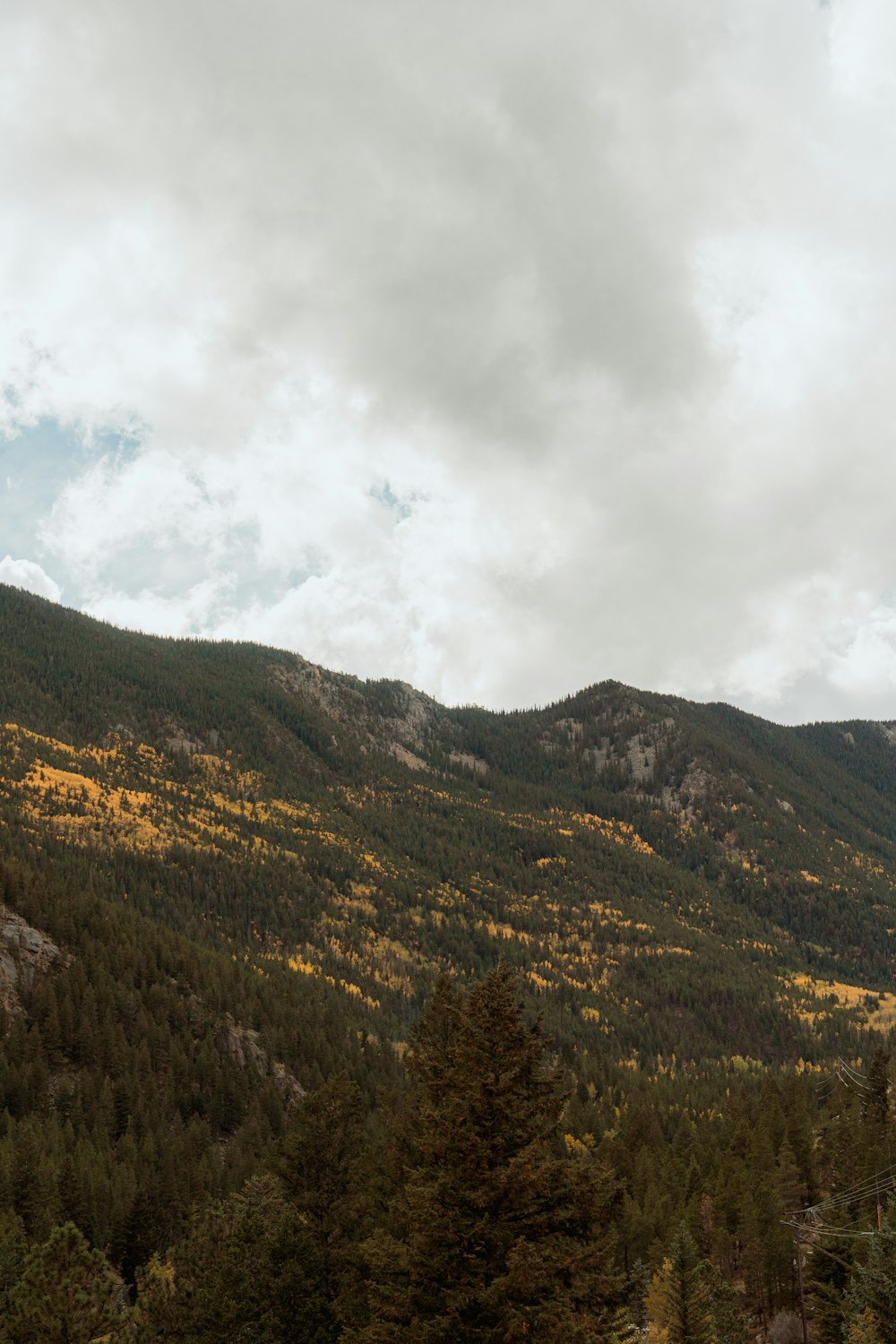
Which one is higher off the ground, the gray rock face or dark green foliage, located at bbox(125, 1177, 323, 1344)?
dark green foliage, located at bbox(125, 1177, 323, 1344)

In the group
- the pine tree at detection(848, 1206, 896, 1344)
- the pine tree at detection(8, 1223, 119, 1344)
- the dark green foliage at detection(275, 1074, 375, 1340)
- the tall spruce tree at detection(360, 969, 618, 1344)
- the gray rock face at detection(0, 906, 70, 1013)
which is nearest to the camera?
the tall spruce tree at detection(360, 969, 618, 1344)

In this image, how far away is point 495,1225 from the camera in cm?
1709

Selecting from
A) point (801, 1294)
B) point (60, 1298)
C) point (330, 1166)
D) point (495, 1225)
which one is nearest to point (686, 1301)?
point (801, 1294)

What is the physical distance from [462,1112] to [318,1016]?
131 meters

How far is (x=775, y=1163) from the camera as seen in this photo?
7756 centimetres

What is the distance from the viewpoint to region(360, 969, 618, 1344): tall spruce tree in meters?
16.2

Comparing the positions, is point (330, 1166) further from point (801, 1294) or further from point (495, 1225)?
point (801, 1294)

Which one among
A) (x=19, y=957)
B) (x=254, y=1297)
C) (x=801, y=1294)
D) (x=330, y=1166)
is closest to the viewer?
(x=254, y=1297)

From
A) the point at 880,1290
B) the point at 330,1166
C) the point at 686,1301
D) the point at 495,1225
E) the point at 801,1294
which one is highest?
the point at 495,1225

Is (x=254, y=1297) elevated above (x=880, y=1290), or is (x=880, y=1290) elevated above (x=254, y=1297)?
(x=880, y=1290)

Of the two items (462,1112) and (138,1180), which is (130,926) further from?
(462,1112)

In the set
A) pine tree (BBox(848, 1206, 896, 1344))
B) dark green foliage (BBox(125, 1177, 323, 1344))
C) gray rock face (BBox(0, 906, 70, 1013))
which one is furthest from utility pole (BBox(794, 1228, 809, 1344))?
gray rock face (BBox(0, 906, 70, 1013))

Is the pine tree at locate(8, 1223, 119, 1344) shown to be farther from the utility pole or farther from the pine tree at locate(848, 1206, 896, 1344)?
the utility pole

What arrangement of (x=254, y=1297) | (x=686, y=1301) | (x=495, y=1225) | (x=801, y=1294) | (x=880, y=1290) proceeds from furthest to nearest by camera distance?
(x=801, y=1294)
(x=686, y=1301)
(x=880, y=1290)
(x=254, y=1297)
(x=495, y=1225)
